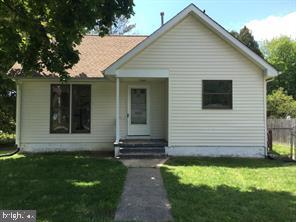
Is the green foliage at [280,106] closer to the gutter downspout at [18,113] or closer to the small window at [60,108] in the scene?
the small window at [60,108]

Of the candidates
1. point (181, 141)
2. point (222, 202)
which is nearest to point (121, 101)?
point (181, 141)

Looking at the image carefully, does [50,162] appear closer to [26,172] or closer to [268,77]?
[26,172]

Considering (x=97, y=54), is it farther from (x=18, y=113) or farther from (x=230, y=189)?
(x=230, y=189)

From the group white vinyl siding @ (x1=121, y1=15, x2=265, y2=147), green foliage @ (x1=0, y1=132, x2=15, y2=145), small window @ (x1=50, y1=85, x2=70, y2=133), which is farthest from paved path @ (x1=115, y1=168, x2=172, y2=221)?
green foliage @ (x1=0, y1=132, x2=15, y2=145)

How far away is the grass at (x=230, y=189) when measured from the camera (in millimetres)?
6664

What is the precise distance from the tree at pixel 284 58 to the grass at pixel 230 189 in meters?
43.4

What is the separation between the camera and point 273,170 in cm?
1137

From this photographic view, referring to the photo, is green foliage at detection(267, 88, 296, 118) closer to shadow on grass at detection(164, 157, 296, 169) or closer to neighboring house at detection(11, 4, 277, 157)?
neighboring house at detection(11, 4, 277, 157)

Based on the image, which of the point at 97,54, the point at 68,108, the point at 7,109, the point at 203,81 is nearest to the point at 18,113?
the point at 68,108

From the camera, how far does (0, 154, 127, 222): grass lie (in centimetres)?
670

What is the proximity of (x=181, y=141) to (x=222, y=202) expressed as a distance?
21.7 feet

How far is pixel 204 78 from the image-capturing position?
46.2ft

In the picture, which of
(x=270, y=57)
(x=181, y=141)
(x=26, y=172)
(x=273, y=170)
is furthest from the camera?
(x=270, y=57)

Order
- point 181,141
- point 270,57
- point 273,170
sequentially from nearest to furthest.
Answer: point 273,170
point 181,141
point 270,57
